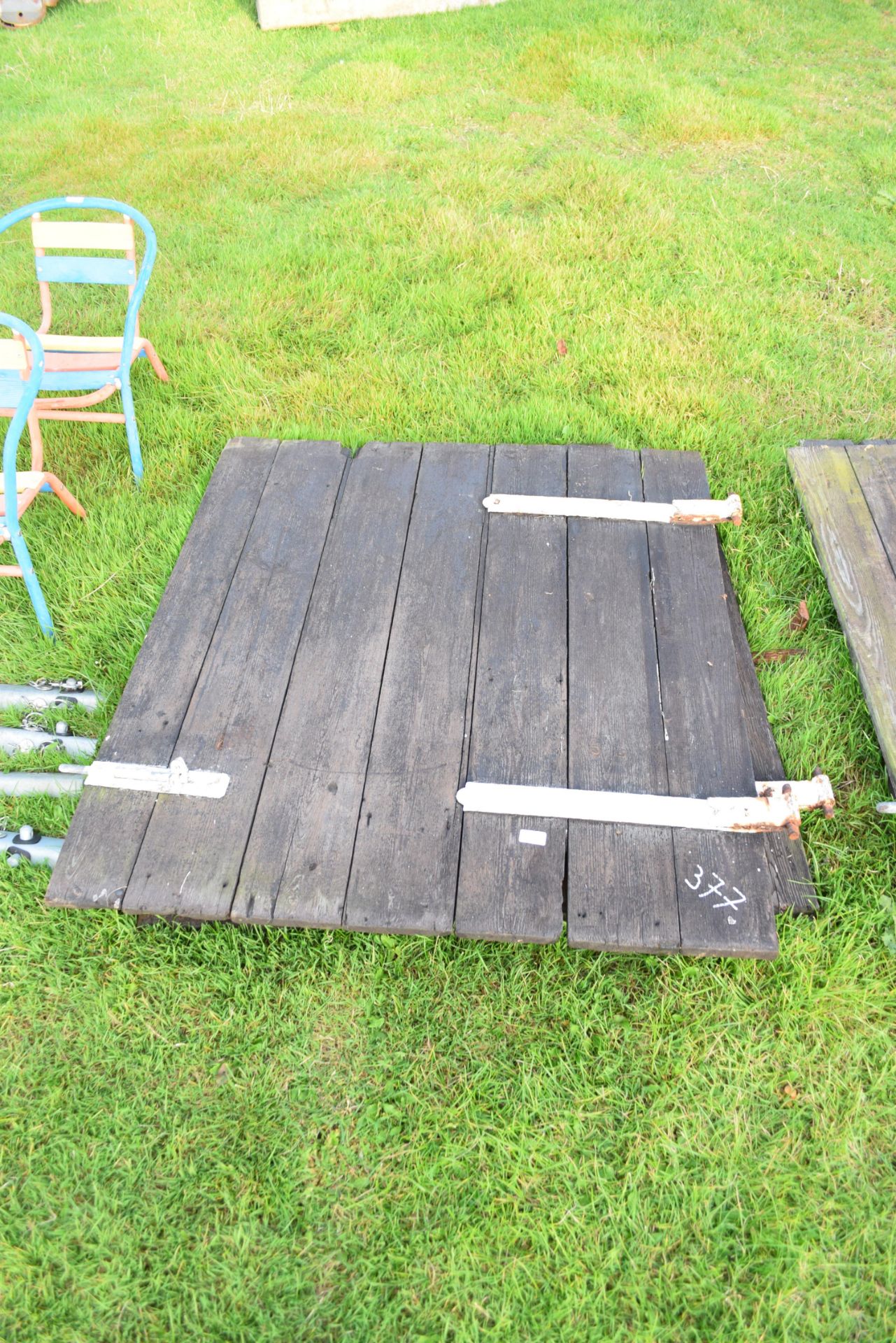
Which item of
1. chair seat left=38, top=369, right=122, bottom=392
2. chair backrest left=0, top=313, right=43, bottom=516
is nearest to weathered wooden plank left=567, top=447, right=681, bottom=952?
chair backrest left=0, top=313, right=43, bottom=516

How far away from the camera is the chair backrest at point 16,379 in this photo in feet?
8.77

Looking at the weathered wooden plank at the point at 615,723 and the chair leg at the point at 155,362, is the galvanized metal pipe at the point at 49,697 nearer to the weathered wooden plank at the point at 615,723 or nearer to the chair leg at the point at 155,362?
the weathered wooden plank at the point at 615,723

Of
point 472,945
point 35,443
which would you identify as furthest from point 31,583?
point 472,945

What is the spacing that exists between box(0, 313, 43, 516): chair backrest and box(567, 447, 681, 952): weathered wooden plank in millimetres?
1884

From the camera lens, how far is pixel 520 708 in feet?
8.14

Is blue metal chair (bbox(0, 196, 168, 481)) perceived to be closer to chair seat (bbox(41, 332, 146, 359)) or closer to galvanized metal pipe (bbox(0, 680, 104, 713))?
chair seat (bbox(41, 332, 146, 359))

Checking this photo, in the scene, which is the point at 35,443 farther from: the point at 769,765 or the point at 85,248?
the point at 769,765

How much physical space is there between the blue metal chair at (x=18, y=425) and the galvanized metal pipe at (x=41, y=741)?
1.56 feet

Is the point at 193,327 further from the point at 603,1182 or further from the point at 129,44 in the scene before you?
the point at 129,44

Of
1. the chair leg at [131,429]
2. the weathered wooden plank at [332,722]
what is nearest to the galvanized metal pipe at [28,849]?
the weathered wooden plank at [332,722]

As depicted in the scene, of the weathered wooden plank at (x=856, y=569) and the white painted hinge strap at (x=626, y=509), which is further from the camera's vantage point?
the white painted hinge strap at (x=626, y=509)

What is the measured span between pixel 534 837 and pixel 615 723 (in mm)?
458

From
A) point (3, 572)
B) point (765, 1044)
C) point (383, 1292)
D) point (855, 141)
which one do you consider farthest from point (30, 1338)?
point (855, 141)

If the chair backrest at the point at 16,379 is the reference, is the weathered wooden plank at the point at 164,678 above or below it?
below
